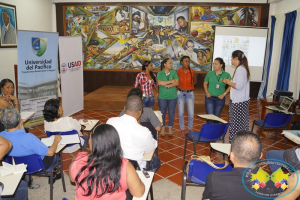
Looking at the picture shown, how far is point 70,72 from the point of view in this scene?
5.79 meters

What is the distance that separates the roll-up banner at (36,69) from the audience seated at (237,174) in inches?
169

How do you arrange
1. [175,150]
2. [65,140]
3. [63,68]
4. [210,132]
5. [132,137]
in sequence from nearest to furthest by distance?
[132,137]
[65,140]
[210,132]
[175,150]
[63,68]

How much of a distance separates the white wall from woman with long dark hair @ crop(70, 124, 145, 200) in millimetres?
6045

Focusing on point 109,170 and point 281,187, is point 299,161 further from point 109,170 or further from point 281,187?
point 109,170

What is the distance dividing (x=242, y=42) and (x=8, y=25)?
6.63m

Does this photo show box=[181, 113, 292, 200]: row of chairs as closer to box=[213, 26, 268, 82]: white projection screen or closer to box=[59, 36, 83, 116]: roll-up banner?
box=[59, 36, 83, 116]: roll-up banner

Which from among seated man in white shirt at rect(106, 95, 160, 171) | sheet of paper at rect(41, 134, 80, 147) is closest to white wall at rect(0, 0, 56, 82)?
sheet of paper at rect(41, 134, 80, 147)

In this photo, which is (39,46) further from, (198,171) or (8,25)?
(198,171)

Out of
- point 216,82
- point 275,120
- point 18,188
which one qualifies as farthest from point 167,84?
point 18,188

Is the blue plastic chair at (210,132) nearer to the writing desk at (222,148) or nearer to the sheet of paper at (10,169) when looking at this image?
the writing desk at (222,148)

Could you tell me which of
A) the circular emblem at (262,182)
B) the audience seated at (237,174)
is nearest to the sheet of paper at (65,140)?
the audience seated at (237,174)

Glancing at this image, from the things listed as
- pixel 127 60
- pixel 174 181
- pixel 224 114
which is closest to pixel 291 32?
pixel 224 114

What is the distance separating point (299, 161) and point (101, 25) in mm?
7937

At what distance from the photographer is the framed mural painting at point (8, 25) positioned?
639 cm
